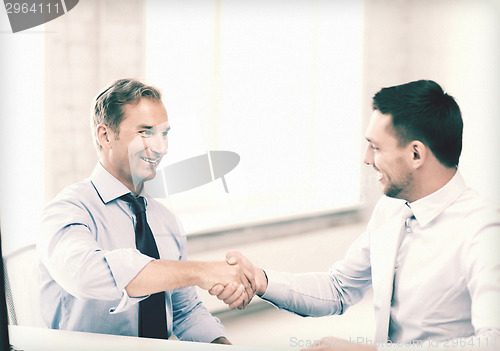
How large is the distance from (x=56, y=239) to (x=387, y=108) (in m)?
0.73

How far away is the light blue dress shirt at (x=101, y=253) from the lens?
1.04m

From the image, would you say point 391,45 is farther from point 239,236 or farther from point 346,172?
point 239,236

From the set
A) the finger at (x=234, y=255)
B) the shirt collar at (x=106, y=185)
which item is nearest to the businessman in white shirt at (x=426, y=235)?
the finger at (x=234, y=255)

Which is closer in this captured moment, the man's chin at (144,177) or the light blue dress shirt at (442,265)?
the light blue dress shirt at (442,265)

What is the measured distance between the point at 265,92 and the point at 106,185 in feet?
1.28

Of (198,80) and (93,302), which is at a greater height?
(198,80)

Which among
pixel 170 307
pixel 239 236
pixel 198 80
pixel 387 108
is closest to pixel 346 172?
pixel 387 108

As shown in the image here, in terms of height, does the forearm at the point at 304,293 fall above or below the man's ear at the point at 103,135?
below

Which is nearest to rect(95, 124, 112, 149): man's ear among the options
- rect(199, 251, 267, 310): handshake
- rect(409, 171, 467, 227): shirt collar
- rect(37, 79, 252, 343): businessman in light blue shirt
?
rect(37, 79, 252, 343): businessman in light blue shirt

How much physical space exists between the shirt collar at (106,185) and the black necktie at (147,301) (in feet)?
0.05

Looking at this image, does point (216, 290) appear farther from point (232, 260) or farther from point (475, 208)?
point (475, 208)

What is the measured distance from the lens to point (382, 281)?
3.38ft

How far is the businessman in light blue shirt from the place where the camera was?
1.05 m

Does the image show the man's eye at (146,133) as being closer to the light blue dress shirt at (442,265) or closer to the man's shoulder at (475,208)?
the light blue dress shirt at (442,265)
